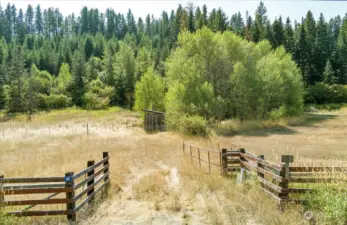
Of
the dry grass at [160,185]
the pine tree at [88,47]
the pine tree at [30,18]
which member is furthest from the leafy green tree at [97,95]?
the pine tree at [30,18]

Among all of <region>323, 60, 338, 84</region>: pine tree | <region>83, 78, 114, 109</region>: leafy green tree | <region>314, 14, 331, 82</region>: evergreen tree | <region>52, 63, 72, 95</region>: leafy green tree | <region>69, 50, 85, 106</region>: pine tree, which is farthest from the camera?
<region>314, 14, 331, 82</region>: evergreen tree

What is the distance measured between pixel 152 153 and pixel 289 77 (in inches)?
1321

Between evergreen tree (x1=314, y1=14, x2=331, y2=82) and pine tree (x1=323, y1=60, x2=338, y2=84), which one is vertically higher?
evergreen tree (x1=314, y1=14, x2=331, y2=82)

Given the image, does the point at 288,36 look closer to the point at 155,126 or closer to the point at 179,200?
the point at 155,126

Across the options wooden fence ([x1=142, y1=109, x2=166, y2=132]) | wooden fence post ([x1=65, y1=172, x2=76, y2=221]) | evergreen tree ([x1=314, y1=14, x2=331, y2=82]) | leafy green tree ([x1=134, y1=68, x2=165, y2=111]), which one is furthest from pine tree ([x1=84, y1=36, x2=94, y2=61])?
wooden fence post ([x1=65, y1=172, x2=76, y2=221])

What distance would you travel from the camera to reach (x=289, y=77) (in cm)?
4662

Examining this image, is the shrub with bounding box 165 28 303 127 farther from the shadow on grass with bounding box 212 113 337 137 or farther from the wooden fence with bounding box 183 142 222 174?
the wooden fence with bounding box 183 142 222 174

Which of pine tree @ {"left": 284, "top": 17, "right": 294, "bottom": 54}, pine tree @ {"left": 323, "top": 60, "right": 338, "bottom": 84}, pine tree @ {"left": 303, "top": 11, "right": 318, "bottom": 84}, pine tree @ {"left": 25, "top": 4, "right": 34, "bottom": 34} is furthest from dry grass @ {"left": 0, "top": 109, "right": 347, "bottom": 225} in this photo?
pine tree @ {"left": 25, "top": 4, "right": 34, "bottom": 34}

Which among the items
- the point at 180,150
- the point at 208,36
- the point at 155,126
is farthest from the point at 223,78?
the point at 180,150

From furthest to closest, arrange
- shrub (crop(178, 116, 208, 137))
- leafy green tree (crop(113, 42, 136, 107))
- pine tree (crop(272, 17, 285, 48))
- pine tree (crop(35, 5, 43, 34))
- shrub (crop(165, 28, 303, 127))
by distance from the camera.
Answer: pine tree (crop(35, 5, 43, 34))
pine tree (crop(272, 17, 285, 48))
leafy green tree (crop(113, 42, 136, 107))
shrub (crop(165, 28, 303, 127))
shrub (crop(178, 116, 208, 137))

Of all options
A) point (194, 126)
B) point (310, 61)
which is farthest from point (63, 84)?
point (310, 61)

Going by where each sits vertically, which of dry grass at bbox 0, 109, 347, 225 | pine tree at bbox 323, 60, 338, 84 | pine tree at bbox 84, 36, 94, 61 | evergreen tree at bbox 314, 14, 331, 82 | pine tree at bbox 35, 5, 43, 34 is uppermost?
pine tree at bbox 35, 5, 43, 34

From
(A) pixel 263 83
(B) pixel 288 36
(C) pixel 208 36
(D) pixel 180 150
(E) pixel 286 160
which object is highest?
(B) pixel 288 36

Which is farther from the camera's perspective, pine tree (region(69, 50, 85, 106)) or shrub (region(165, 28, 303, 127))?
pine tree (region(69, 50, 85, 106))
